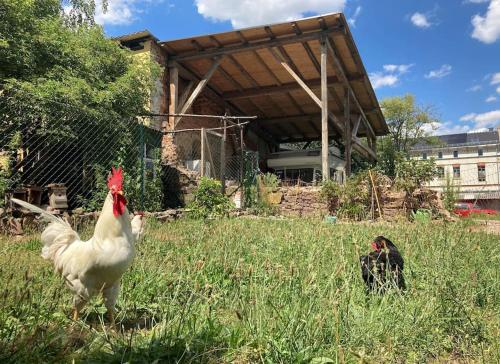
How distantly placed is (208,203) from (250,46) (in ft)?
23.7

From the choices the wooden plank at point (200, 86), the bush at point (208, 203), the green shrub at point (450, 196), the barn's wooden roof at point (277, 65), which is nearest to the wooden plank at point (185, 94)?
the wooden plank at point (200, 86)

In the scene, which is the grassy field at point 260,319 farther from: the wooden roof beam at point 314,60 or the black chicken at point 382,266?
the wooden roof beam at point 314,60

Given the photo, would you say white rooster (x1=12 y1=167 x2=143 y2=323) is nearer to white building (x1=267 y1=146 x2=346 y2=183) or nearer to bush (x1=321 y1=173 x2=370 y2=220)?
bush (x1=321 y1=173 x2=370 y2=220)

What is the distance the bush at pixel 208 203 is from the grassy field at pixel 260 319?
5.16 meters

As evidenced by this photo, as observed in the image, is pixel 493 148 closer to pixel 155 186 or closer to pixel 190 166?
pixel 190 166

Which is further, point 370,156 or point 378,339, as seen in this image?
point 370,156

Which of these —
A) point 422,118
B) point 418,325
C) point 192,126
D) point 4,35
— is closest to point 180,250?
point 418,325

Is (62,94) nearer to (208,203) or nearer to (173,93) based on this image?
(208,203)

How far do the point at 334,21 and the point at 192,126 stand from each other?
734 cm

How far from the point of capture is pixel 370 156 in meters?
24.4

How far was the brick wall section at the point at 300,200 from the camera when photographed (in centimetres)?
1246

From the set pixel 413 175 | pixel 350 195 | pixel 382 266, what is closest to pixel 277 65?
pixel 413 175

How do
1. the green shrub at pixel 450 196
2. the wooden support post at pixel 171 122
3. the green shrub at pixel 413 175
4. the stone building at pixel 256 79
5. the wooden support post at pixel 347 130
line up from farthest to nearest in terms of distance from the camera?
the wooden support post at pixel 347 130 → the wooden support post at pixel 171 122 → the stone building at pixel 256 79 → the green shrub at pixel 450 196 → the green shrub at pixel 413 175

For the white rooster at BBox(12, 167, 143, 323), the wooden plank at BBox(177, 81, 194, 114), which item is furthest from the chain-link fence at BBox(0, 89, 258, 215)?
the white rooster at BBox(12, 167, 143, 323)
